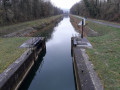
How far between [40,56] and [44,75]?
4416 mm

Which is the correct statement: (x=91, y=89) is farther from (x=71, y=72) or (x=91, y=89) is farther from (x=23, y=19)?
(x=23, y=19)

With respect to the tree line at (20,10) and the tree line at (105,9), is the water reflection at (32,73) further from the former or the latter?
the tree line at (105,9)

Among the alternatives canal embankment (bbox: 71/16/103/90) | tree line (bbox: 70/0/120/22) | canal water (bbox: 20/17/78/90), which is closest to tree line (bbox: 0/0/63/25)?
canal water (bbox: 20/17/78/90)

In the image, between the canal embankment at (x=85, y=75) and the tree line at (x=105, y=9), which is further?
the tree line at (x=105, y=9)

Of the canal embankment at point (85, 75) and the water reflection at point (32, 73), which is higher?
the canal embankment at point (85, 75)

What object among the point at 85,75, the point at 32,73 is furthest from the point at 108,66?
the point at 32,73

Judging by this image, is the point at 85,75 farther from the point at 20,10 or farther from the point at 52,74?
the point at 20,10

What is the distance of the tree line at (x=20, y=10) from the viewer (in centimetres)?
2923

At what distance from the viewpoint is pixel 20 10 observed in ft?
131

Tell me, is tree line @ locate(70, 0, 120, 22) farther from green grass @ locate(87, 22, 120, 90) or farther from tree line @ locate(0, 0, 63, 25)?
green grass @ locate(87, 22, 120, 90)

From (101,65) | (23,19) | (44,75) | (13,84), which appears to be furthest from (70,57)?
(23,19)

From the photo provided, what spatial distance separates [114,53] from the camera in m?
10.0

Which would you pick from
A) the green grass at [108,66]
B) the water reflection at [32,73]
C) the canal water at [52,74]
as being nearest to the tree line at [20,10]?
the water reflection at [32,73]

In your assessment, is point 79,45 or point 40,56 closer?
point 79,45
